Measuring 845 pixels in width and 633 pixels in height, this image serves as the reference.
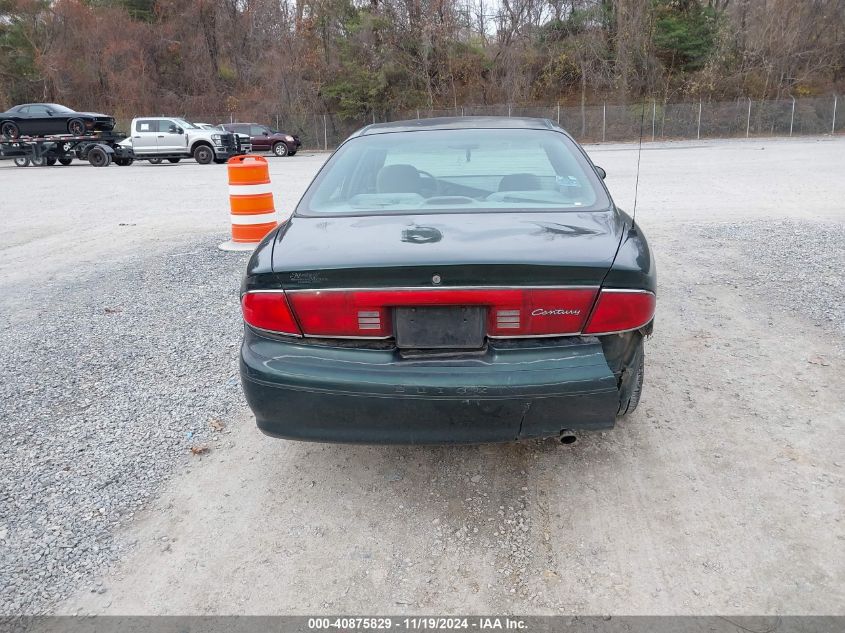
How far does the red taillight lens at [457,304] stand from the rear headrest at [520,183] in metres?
1.10

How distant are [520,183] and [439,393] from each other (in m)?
1.50

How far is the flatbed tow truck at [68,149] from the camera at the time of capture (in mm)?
24703

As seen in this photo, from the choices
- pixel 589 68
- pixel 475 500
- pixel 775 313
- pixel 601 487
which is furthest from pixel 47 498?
pixel 589 68

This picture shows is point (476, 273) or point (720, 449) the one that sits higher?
point (476, 273)

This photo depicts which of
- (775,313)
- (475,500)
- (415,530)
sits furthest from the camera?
(775,313)

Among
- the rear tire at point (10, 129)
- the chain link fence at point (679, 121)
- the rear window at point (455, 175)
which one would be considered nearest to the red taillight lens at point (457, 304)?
the rear window at point (455, 175)

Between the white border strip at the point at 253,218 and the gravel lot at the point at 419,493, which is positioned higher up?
the white border strip at the point at 253,218

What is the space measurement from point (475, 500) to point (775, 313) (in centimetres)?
344

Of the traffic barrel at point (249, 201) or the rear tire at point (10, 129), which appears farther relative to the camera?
the rear tire at point (10, 129)

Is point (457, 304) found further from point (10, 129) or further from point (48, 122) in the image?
point (10, 129)

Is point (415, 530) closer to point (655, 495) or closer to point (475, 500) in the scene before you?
point (475, 500)

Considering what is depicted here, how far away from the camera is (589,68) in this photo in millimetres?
41750

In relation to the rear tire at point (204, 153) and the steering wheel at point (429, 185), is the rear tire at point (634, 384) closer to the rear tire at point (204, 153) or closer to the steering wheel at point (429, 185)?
the steering wheel at point (429, 185)

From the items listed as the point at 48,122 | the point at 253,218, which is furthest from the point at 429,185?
the point at 48,122
